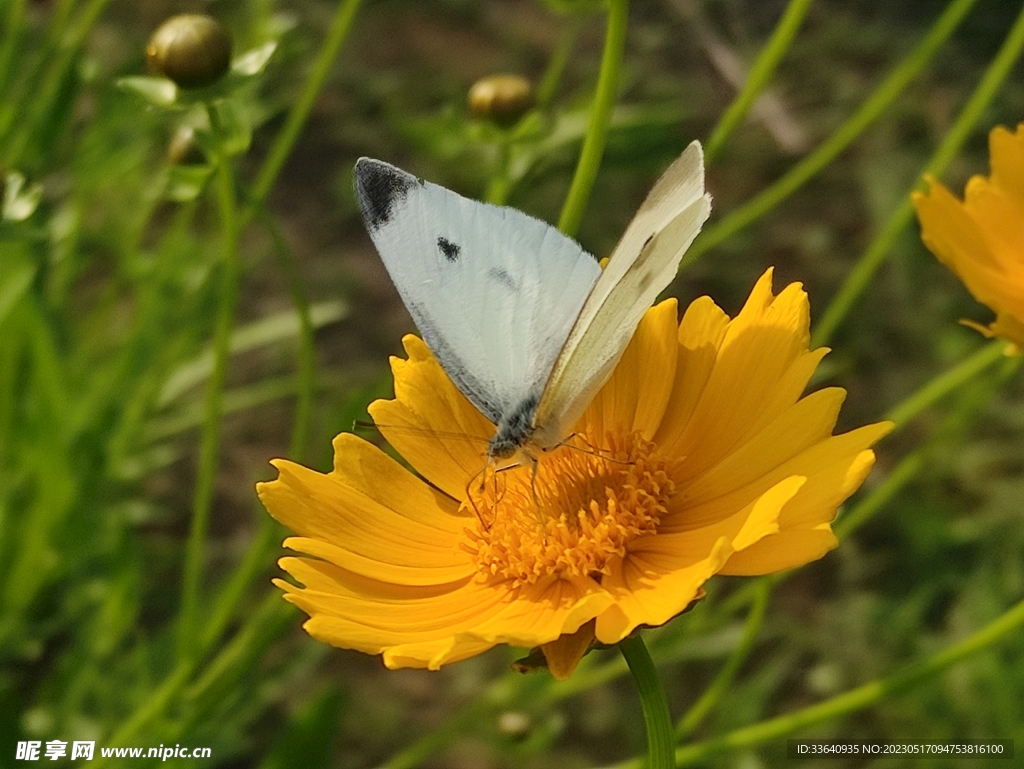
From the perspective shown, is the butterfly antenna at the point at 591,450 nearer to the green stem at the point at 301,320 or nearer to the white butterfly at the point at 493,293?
the white butterfly at the point at 493,293

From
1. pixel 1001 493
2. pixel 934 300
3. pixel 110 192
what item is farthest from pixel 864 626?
pixel 110 192

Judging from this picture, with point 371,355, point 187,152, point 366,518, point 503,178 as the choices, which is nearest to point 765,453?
point 366,518

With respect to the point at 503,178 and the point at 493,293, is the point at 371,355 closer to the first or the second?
the point at 503,178

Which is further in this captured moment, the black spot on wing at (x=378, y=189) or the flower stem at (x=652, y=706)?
the black spot on wing at (x=378, y=189)

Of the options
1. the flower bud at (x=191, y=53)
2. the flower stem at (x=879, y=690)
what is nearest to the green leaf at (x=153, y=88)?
the flower bud at (x=191, y=53)

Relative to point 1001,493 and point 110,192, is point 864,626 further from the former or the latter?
point 110,192

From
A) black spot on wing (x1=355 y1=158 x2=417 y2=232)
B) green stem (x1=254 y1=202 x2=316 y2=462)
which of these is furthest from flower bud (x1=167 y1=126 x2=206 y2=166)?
black spot on wing (x1=355 y1=158 x2=417 y2=232)
